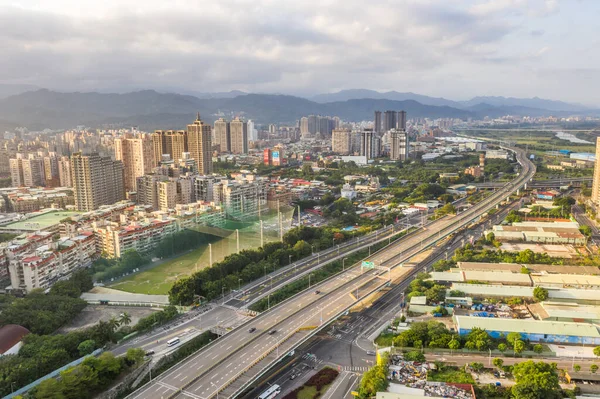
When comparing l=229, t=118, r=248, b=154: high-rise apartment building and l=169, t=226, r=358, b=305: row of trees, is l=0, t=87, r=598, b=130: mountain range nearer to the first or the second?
l=229, t=118, r=248, b=154: high-rise apartment building

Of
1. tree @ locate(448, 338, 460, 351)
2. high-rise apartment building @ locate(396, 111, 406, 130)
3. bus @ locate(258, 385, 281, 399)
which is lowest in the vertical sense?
bus @ locate(258, 385, 281, 399)

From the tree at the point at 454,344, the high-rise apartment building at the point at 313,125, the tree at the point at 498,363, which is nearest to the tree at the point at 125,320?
the tree at the point at 454,344

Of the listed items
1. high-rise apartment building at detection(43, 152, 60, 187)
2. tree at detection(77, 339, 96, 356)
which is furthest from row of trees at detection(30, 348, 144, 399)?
high-rise apartment building at detection(43, 152, 60, 187)

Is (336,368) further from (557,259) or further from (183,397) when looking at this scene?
(557,259)

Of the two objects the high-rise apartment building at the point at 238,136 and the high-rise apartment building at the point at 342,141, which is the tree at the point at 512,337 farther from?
the high-rise apartment building at the point at 238,136

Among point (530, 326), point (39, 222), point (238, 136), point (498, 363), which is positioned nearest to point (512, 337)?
point (530, 326)

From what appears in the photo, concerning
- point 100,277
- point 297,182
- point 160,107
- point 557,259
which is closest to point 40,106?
point 160,107

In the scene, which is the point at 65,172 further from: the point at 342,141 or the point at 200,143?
the point at 342,141
